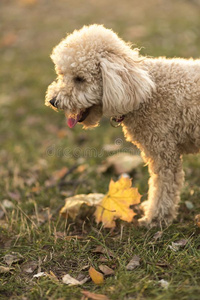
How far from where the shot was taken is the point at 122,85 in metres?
2.93

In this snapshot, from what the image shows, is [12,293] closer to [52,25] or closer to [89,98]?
[89,98]

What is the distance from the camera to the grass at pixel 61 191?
262cm

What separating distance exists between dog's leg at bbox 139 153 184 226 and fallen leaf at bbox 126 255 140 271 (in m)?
0.60

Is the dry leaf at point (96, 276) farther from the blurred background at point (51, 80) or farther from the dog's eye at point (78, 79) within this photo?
the dog's eye at point (78, 79)

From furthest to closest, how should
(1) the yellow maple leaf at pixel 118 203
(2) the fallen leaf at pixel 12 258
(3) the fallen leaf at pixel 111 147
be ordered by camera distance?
(3) the fallen leaf at pixel 111 147
(1) the yellow maple leaf at pixel 118 203
(2) the fallen leaf at pixel 12 258

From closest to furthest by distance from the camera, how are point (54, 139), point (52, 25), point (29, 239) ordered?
point (29, 239) → point (54, 139) → point (52, 25)

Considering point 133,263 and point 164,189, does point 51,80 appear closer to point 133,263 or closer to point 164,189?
point 164,189

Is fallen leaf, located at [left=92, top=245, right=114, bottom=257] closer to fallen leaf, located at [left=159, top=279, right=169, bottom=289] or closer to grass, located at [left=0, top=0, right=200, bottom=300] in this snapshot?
grass, located at [left=0, top=0, right=200, bottom=300]

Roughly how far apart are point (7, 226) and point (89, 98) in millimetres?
1592

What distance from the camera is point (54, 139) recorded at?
19.3 feet

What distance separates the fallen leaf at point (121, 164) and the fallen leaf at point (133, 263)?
1.78 metres

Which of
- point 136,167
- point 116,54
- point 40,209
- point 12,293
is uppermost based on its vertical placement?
point 116,54

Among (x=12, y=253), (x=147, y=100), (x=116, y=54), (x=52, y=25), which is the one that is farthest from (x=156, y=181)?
(x=52, y=25)

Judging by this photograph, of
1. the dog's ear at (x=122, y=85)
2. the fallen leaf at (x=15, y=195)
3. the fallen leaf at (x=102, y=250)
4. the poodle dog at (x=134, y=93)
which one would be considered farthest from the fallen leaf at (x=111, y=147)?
the fallen leaf at (x=102, y=250)
